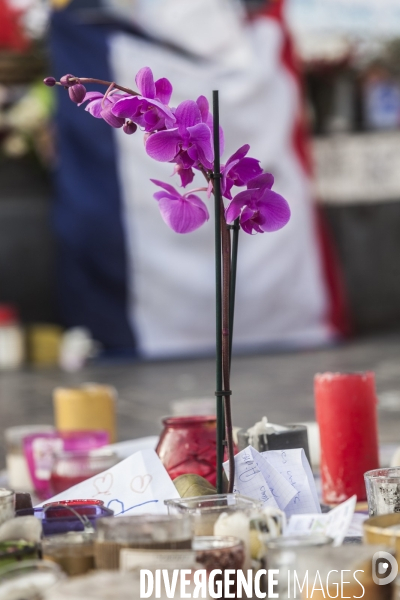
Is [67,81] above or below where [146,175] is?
below

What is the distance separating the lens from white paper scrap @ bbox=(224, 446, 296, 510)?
769mm

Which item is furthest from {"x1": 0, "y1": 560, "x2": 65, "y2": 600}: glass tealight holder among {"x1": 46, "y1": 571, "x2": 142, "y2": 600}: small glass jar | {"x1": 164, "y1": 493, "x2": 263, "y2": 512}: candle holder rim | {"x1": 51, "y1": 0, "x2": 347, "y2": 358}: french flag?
{"x1": 51, "y1": 0, "x2": 347, "y2": 358}: french flag

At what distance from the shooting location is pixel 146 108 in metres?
0.76

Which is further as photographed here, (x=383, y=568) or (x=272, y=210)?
(x=272, y=210)

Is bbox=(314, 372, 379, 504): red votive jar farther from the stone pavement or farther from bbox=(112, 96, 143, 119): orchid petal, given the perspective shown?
the stone pavement

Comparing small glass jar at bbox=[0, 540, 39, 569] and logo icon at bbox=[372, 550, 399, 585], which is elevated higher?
small glass jar at bbox=[0, 540, 39, 569]

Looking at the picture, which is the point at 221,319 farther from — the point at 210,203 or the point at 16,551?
the point at 210,203

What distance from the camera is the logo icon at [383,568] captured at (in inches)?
21.9

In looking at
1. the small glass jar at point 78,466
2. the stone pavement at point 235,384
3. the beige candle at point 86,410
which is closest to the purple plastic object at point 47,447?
the small glass jar at point 78,466

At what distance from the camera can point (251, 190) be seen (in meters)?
0.78

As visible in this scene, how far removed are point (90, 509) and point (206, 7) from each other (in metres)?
3.91

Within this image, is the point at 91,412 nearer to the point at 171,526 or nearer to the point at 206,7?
the point at 171,526

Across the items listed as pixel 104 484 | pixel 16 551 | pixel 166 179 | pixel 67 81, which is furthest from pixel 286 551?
pixel 166 179

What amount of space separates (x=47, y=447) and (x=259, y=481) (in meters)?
0.57
